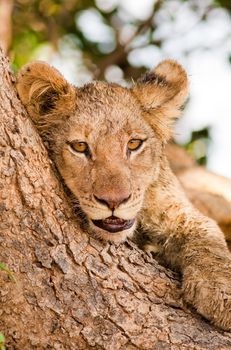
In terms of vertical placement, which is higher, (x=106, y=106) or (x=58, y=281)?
(x=106, y=106)

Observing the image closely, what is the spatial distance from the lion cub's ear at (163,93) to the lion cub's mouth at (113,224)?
1.03 m

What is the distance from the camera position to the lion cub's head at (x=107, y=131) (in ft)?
14.0

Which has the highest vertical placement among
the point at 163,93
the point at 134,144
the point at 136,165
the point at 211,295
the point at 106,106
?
the point at 163,93

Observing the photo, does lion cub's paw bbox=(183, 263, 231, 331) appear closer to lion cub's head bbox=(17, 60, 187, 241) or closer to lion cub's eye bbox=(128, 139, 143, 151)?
lion cub's head bbox=(17, 60, 187, 241)

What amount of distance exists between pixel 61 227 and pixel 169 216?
1205 millimetres

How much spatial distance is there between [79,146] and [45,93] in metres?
0.43

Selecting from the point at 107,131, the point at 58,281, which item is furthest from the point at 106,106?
the point at 58,281

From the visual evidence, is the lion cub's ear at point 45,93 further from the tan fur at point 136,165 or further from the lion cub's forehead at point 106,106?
the lion cub's forehead at point 106,106

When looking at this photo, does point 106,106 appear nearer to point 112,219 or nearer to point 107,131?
point 107,131

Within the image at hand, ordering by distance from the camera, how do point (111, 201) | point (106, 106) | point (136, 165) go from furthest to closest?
point (106, 106) → point (136, 165) → point (111, 201)

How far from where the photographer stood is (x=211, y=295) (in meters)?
4.21

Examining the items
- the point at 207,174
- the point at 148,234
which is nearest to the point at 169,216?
the point at 148,234

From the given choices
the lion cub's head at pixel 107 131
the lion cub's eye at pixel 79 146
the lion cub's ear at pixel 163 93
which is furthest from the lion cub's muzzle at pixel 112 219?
the lion cub's ear at pixel 163 93

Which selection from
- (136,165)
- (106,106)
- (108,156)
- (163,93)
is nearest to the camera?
(108,156)
